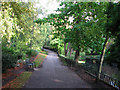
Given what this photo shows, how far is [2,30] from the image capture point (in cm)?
486

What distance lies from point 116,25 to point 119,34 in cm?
14

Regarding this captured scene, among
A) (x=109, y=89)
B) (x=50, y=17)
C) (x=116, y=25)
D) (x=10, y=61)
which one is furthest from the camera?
(x=10, y=61)

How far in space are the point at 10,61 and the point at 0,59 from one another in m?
1.19

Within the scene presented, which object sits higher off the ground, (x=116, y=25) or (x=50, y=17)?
(x=50, y=17)

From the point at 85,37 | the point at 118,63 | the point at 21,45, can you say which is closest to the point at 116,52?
the point at 118,63

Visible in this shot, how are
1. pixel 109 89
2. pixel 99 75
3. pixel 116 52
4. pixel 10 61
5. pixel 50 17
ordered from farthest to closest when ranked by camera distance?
1. pixel 10 61
2. pixel 99 75
3. pixel 50 17
4. pixel 109 89
5. pixel 116 52

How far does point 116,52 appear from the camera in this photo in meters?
1.21

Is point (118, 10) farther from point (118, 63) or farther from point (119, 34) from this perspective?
point (118, 63)

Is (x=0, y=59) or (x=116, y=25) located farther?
(x=0, y=59)

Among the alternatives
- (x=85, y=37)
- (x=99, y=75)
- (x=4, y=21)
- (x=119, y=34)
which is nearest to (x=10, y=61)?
(x=4, y=21)

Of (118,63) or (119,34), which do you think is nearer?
(118,63)

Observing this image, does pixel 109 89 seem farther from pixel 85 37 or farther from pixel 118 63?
pixel 118 63

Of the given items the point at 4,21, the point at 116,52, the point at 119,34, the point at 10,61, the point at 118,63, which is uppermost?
the point at 4,21

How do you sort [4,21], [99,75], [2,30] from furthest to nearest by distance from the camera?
[99,75] < [4,21] < [2,30]
